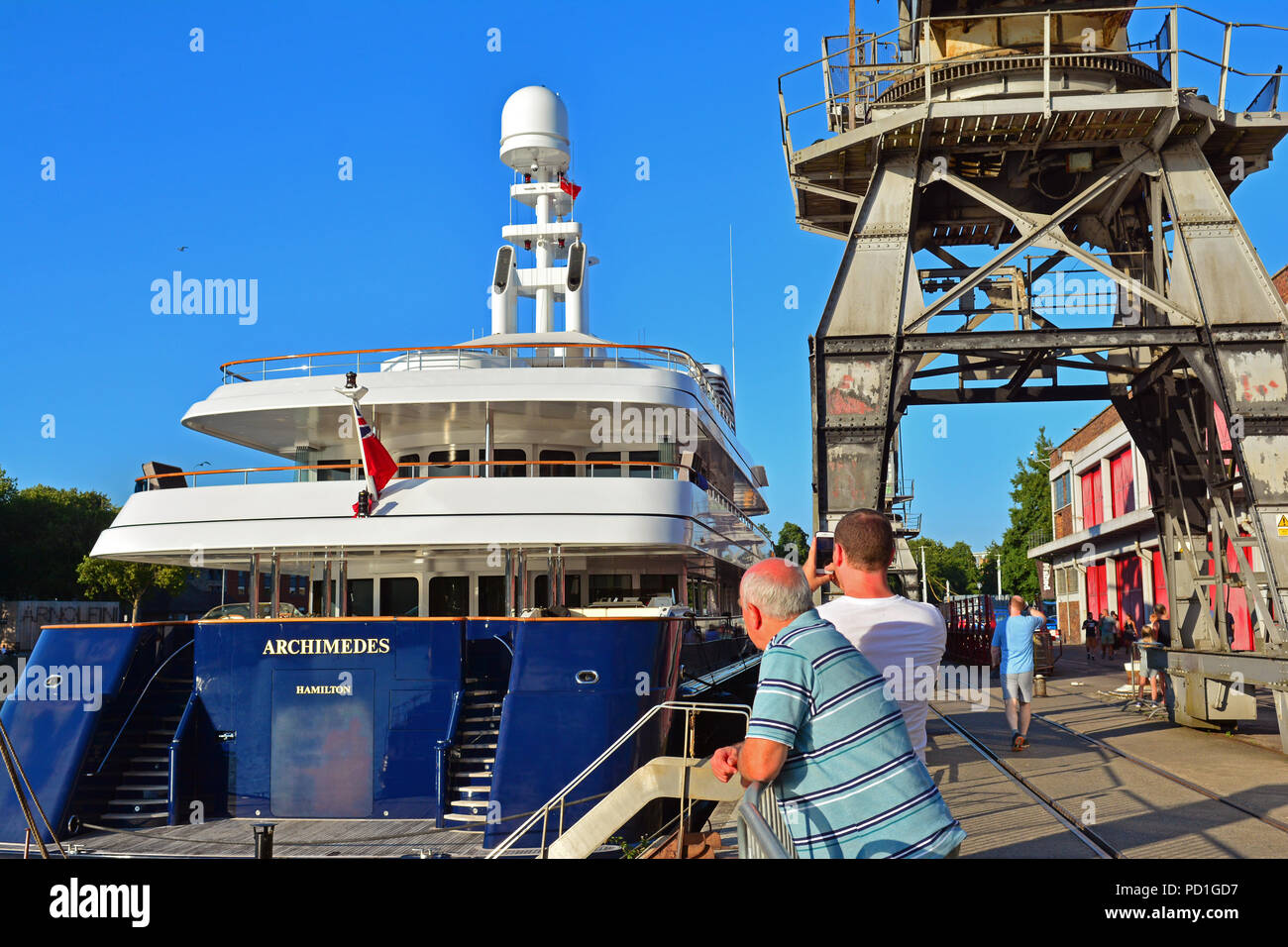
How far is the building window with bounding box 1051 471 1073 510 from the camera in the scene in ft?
182

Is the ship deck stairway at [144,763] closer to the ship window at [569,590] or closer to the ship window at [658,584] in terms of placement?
the ship window at [569,590]

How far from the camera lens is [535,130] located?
21906 millimetres

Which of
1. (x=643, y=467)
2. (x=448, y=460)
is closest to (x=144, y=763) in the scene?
(x=448, y=460)

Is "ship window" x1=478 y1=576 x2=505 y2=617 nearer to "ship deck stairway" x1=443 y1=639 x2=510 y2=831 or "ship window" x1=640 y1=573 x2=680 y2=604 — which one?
"ship window" x1=640 y1=573 x2=680 y2=604

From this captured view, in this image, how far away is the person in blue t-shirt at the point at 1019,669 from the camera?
12742mm

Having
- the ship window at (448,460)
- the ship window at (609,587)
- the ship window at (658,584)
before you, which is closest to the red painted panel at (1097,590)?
the ship window at (658,584)

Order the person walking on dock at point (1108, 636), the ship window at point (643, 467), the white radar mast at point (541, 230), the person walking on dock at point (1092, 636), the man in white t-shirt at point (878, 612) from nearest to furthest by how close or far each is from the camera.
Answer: the man in white t-shirt at point (878, 612) → the ship window at point (643, 467) → the white radar mast at point (541, 230) → the person walking on dock at point (1108, 636) → the person walking on dock at point (1092, 636)

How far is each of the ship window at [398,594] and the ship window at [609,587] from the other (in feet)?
8.48

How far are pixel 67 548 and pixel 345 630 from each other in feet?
188

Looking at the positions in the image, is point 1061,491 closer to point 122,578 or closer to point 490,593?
point 122,578

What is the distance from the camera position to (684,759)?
6.76 metres

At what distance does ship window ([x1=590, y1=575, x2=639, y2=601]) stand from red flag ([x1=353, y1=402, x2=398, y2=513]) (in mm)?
4186
